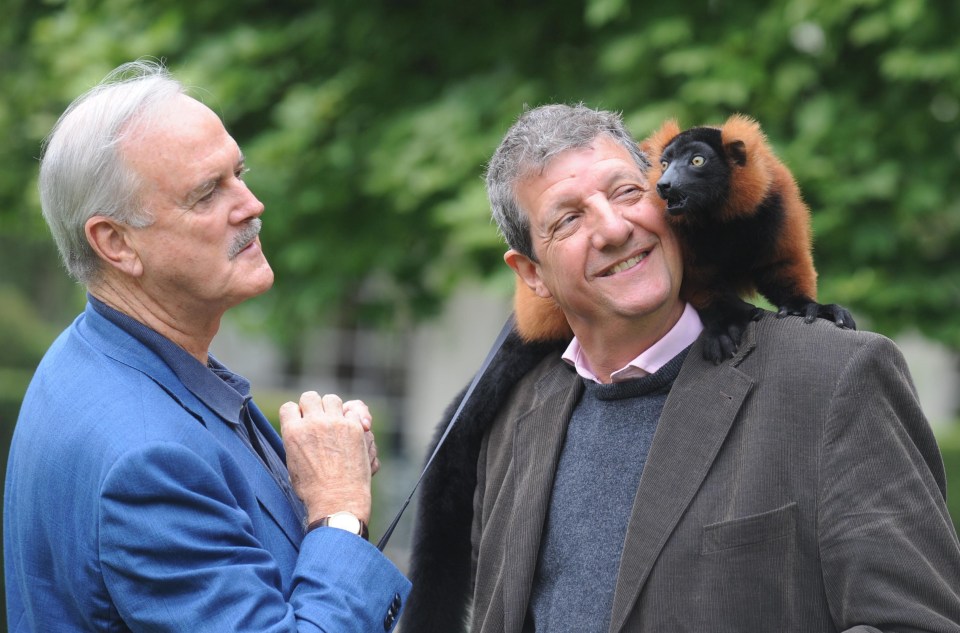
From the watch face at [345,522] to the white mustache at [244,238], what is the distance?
1.91ft

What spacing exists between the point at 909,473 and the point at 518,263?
3.57ft

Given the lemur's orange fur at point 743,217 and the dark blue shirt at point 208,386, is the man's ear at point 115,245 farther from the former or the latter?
the lemur's orange fur at point 743,217

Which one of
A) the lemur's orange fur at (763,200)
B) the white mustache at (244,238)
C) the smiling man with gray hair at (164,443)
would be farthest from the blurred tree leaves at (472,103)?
the smiling man with gray hair at (164,443)

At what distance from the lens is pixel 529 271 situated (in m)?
2.76

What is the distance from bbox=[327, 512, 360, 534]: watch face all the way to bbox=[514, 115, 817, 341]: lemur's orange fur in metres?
0.83

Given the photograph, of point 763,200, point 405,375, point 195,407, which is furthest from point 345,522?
point 405,375

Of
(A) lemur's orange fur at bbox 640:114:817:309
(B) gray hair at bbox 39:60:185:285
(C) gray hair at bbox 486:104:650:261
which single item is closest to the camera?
(B) gray hair at bbox 39:60:185:285

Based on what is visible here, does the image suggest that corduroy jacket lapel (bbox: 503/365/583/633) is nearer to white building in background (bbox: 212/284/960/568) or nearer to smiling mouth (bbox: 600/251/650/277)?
smiling mouth (bbox: 600/251/650/277)

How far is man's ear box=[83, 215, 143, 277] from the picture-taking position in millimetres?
2195

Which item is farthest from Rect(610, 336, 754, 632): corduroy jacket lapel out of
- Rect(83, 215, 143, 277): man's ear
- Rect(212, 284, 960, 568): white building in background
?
Rect(212, 284, 960, 568): white building in background

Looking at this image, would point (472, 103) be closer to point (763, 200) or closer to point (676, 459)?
point (763, 200)

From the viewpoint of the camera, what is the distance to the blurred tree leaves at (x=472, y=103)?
5234 mm

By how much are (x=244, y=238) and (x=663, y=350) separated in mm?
970

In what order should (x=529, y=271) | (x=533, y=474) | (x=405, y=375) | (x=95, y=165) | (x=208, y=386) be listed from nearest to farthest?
(x=95, y=165), (x=208, y=386), (x=533, y=474), (x=529, y=271), (x=405, y=375)
